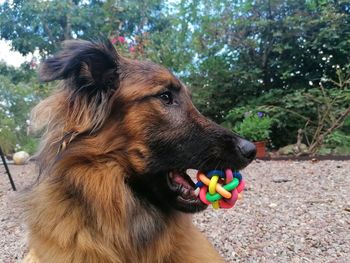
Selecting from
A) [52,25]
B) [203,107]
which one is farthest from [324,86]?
[52,25]

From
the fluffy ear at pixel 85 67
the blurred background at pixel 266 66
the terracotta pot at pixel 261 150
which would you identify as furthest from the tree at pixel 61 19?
the fluffy ear at pixel 85 67

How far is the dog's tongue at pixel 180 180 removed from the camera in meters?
2.25

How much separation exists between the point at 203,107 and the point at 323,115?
8.98 ft

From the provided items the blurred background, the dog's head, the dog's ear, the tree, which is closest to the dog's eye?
the dog's head

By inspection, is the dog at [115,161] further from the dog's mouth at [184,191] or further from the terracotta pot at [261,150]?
the terracotta pot at [261,150]

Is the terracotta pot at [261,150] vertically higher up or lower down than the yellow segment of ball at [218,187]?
lower down

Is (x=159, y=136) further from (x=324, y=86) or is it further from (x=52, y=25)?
(x=52, y=25)

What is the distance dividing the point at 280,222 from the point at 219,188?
2.22m

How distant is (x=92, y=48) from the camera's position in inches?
90.5

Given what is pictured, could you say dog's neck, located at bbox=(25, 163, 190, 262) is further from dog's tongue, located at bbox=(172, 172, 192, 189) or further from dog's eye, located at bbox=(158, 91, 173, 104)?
dog's eye, located at bbox=(158, 91, 173, 104)

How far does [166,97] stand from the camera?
2.33m

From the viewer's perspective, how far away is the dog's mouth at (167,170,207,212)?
2193mm

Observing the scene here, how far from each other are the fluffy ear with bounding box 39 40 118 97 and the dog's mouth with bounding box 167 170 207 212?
0.64 m

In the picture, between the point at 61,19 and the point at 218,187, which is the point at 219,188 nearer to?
the point at 218,187
